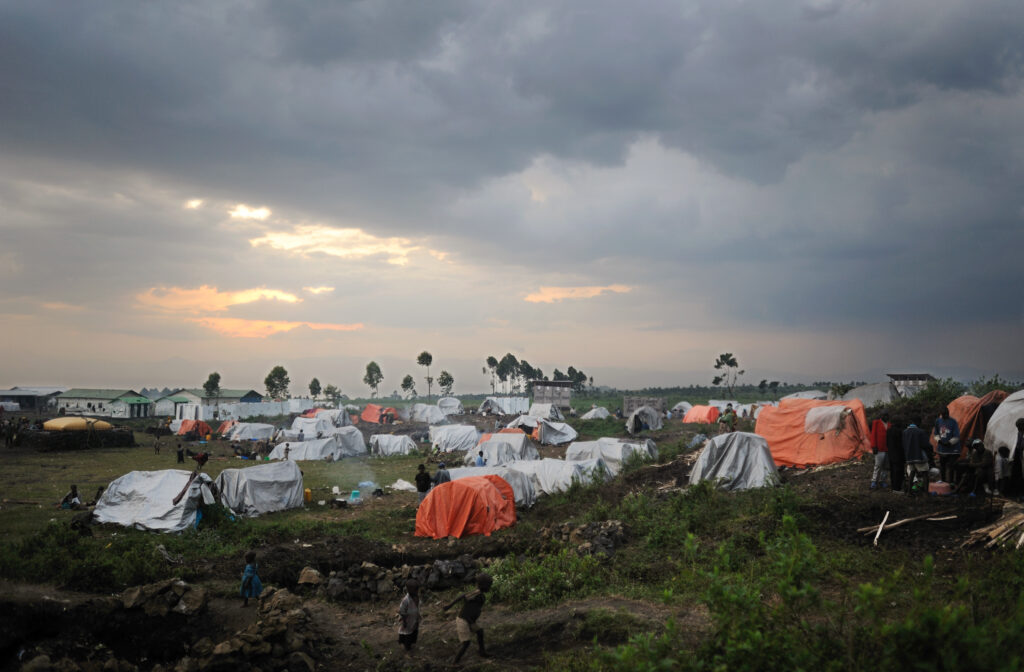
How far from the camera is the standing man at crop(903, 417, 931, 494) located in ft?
41.2

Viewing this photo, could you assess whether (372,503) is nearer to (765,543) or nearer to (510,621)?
(510,621)

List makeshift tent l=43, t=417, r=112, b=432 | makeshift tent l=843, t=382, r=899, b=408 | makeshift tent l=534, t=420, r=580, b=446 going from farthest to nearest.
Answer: makeshift tent l=534, t=420, r=580, b=446, makeshift tent l=43, t=417, r=112, b=432, makeshift tent l=843, t=382, r=899, b=408

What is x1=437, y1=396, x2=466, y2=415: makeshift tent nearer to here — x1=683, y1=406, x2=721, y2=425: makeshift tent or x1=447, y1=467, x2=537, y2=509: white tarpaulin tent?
x1=683, y1=406, x2=721, y2=425: makeshift tent

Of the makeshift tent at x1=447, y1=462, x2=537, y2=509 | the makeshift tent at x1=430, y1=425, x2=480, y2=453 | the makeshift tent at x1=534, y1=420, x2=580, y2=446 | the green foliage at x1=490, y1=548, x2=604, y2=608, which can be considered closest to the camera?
the green foliage at x1=490, y1=548, x2=604, y2=608

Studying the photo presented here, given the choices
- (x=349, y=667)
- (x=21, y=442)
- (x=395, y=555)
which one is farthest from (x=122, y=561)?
(x=21, y=442)

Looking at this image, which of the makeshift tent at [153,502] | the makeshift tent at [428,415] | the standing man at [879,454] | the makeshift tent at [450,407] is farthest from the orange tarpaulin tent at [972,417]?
the makeshift tent at [450,407]

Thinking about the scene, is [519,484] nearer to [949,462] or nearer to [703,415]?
[949,462]

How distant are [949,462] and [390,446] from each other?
1247 inches

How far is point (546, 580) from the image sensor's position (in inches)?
445

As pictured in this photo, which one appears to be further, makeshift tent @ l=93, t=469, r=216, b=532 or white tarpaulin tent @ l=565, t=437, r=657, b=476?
white tarpaulin tent @ l=565, t=437, r=657, b=476

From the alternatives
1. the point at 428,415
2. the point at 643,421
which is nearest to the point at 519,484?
the point at 643,421

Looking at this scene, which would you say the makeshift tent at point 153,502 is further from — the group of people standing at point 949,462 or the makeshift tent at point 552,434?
the makeshift tent at point 552,434

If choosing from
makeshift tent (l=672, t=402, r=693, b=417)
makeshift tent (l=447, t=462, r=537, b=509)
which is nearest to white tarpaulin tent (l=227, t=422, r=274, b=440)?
makeshift tent (l=447, t=462, r=537, b=509)

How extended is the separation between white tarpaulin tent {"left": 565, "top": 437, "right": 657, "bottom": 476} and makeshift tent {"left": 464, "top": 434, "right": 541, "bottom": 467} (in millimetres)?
4856
